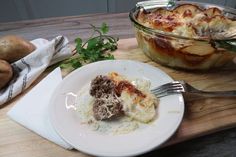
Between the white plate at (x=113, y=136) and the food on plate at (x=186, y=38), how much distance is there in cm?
9

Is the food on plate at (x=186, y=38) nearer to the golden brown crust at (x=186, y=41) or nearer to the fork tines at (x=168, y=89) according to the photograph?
the golden brown crust at (x=186, y=41)

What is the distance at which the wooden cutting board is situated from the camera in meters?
0.60

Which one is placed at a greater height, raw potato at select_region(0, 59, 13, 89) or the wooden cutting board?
raw potato at select_region(0, 59, 13, 89)

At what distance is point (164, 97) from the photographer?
0.63 m

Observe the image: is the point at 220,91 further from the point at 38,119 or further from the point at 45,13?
the point at 45,13

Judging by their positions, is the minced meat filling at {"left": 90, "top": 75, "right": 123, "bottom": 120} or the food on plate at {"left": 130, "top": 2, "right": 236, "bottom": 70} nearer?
the minced meat filling at {"left": 90, "top": 75, "right": 123, "bottom": 120}

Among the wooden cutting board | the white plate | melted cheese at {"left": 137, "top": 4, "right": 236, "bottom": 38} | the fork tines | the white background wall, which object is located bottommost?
the white background wall

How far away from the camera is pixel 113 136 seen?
21.4 inches

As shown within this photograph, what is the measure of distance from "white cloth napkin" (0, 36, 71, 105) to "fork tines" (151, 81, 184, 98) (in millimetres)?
327

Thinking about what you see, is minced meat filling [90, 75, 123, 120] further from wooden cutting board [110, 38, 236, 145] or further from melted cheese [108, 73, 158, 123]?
wooden cutting board [110, 38, 236, 145]

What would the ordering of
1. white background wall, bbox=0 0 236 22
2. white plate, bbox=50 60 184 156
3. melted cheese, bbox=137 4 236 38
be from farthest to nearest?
1. white background wall, bbox=0 0 236 22
2. melted cheese, bbox=137 4 236 38
3. white plate, bbox=50 60 184 156

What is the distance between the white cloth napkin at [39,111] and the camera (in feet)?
1.92

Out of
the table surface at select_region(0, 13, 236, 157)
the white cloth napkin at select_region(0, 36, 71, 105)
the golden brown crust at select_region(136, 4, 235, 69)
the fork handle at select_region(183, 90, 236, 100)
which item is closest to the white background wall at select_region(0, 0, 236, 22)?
the white cloth napkin at select_region(0, 36, 71, 105)

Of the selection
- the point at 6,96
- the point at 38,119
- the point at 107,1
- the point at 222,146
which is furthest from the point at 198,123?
the point at 107,1
